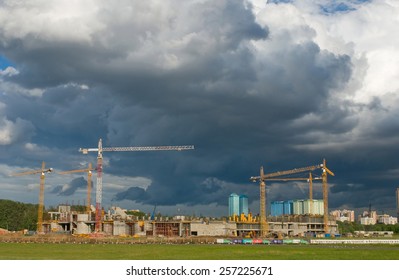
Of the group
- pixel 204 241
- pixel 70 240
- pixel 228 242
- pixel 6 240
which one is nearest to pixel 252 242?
pixel 228 242

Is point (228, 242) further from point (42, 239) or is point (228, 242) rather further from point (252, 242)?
point (42, 239)

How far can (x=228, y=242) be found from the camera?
147 metres

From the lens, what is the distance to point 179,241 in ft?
493

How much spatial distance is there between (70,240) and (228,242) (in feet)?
149
